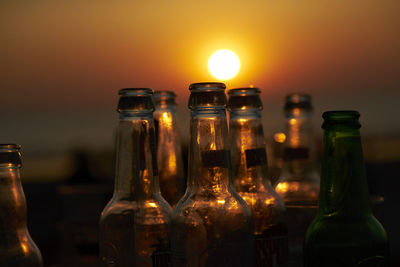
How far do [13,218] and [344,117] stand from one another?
796 mm

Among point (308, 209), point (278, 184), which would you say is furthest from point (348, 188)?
point (278, 184)

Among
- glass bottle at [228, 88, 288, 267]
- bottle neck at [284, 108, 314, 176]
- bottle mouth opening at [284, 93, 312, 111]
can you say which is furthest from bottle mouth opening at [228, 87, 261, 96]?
bottle mouth opening at [284, 93, 312, 111]

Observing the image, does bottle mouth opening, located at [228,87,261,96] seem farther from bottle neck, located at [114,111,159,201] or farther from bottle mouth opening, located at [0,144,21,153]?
bottle mouth opening, located at [0,144,21,153]

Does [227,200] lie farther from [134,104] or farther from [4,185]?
[4,185]

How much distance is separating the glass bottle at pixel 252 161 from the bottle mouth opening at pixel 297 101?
0.75m

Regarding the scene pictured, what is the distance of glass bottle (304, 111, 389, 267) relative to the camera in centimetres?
115

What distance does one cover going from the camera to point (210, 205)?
1230 mm

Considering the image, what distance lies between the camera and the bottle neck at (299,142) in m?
2.08

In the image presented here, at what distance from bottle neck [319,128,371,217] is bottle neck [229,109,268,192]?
0.84ft

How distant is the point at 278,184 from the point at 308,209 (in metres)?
0.54

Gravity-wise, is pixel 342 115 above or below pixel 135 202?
above

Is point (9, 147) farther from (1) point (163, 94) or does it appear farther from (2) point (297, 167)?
(2) point (297, 167)

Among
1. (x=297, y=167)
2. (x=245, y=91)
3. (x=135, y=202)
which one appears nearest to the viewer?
(x=135, y=202)

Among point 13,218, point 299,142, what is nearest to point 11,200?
point 13,218
